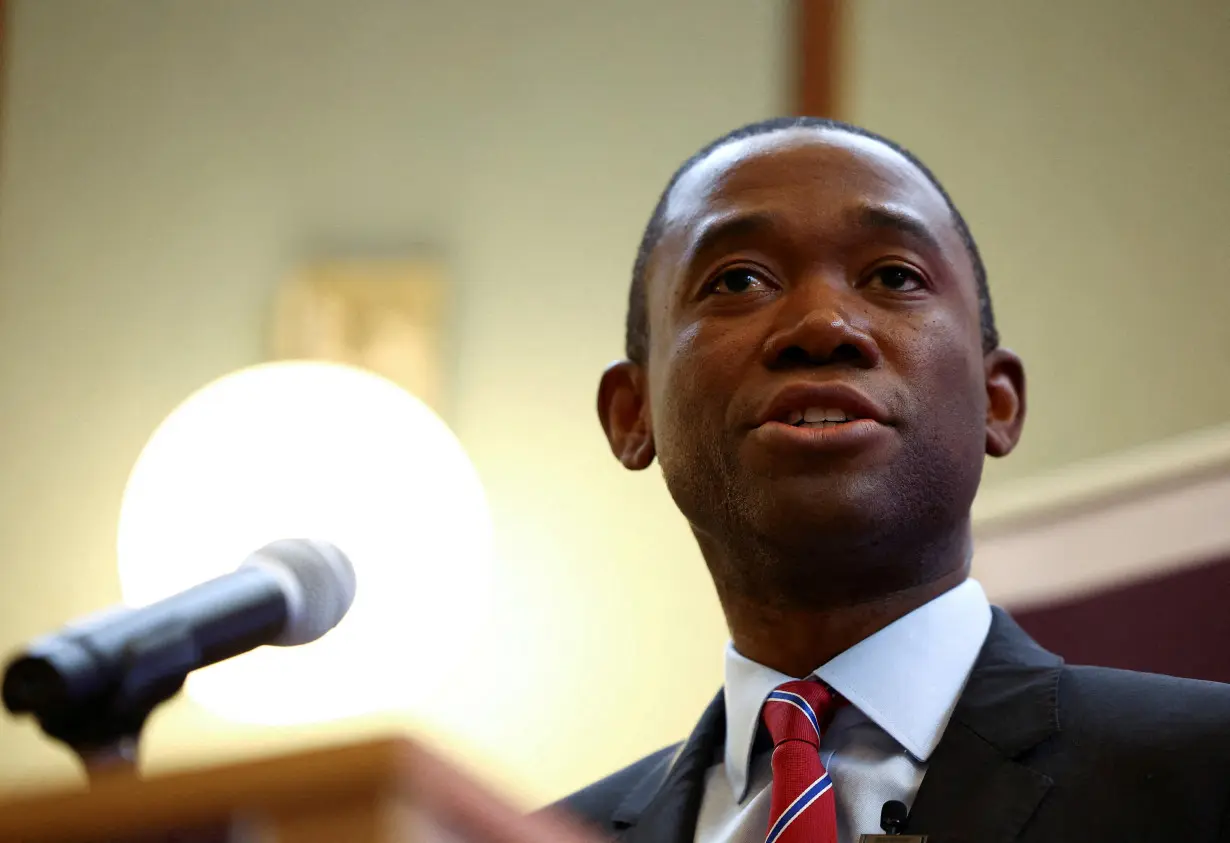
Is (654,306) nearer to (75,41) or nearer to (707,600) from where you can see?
(707,600)

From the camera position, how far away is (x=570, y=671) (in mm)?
2781

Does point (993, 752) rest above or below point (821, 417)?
below

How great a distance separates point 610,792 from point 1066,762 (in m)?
0.56

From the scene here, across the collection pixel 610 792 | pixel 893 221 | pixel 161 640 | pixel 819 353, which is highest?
pixel 893 221

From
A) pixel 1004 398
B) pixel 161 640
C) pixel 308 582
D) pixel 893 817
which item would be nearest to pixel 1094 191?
pixel 1004 398

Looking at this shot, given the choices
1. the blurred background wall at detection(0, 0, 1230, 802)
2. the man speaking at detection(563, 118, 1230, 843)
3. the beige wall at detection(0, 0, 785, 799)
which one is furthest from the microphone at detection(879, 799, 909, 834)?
the beige wall at detection(0, 0, 785, 799)

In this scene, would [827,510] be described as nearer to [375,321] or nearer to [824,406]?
[824,406]

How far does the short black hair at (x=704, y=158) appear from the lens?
1685 mm

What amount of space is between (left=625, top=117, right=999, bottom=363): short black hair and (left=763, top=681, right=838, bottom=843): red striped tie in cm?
46

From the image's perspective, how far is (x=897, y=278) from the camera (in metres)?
1.51

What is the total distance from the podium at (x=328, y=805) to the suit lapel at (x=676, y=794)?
737 mm

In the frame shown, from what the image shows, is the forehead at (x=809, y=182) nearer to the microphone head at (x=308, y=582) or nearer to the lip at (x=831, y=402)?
the lip at (x=831, y=402)

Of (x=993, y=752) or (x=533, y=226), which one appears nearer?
(x=993, y=752)

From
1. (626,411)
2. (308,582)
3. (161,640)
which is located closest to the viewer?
(161,640)
